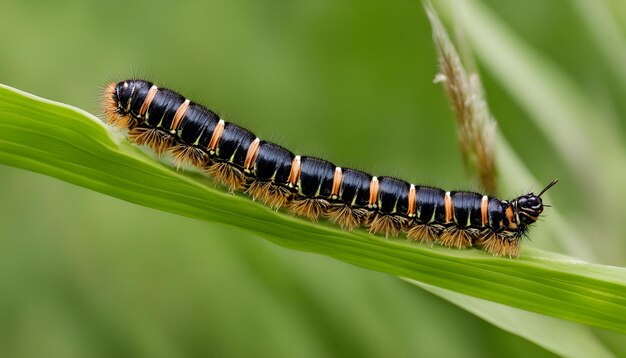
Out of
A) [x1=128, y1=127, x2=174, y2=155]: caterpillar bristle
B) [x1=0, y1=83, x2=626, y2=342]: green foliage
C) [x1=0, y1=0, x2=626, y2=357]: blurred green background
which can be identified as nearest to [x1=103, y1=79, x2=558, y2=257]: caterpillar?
[x1=128, y1=127, x2=174, y2=155]: caterpillar bristle

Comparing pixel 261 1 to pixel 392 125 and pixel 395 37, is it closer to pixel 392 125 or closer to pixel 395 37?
pixel 395 37

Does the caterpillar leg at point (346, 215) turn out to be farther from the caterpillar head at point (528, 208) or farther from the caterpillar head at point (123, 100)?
the caterpillar head at point (123, 100)

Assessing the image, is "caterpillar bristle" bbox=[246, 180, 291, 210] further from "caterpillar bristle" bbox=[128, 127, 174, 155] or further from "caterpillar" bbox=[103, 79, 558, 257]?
"caterpillar bristle" bbox=[128, 127, 174, 155]

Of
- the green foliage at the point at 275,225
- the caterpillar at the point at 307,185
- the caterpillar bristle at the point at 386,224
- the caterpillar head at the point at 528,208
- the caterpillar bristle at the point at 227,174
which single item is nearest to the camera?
the green foliage at the point at 275,225

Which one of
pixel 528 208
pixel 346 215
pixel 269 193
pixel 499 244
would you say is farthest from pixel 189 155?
pixel 528 208

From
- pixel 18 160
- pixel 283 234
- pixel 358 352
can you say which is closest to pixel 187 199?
pixel 283 234

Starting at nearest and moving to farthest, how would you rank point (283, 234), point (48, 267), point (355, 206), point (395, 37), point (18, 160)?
point (18, 160) < point (283, 234) < point (355, 206) < point (48, 267) < point (395, 37)

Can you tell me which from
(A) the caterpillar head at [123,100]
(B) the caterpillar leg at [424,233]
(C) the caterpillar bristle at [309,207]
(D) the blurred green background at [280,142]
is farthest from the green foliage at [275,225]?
(D) the blurred green background at [280,142]
